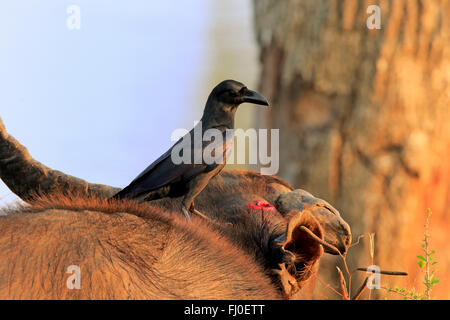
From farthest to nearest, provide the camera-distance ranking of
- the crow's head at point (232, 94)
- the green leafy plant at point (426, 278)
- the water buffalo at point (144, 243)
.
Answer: the green leafy plant at point (426, 278) → the crow's head at point (232, 94) → the water buffalo at point (144, 243)

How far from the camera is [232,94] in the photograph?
2193 mm

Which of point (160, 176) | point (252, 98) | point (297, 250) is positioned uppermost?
point (252, 98)

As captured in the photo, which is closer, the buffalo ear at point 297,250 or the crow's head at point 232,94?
the buffalo ear at point 297,250

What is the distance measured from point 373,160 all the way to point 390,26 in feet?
3.63

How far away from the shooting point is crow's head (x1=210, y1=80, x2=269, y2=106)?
219cm

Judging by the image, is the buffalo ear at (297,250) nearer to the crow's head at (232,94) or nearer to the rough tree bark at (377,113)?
the crow's head at (232,94)

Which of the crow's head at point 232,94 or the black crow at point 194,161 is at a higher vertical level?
the crow's head at point 232,94

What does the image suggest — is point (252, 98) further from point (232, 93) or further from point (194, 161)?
Answer: point (194, 161)

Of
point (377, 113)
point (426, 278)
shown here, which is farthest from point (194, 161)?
point (377, 113)

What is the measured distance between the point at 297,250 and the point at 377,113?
124 inches

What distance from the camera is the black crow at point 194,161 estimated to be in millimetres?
2131

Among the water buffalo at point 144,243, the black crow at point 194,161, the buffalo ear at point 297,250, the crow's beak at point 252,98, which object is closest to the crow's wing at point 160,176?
the black crow at point 194,161

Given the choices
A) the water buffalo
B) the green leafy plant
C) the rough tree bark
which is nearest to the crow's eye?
the water buffalo

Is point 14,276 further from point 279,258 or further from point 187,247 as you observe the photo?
point 279,258
